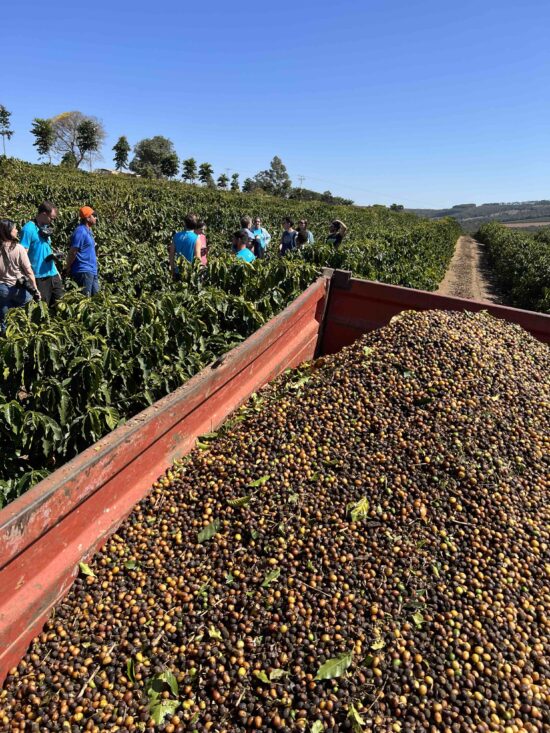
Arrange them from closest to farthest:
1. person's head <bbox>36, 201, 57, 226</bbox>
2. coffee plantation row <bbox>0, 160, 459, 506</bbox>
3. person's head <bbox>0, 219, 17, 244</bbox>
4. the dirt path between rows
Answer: coffee plantation row <bbox>0, 160, 459, 506</bbox> < person's head <bbox>0, 219, 17, 244</bbox> < person's head <bbox>36, 201, 57, 226</bbox> < the dirt path between rows

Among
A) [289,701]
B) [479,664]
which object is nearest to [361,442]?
[479,664]

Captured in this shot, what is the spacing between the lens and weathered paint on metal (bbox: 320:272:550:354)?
4977mm

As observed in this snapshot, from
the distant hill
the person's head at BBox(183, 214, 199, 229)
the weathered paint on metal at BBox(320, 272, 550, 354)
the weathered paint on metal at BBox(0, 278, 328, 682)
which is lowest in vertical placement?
the weathered paint on metal at BBox(0, 278, 328, 682)

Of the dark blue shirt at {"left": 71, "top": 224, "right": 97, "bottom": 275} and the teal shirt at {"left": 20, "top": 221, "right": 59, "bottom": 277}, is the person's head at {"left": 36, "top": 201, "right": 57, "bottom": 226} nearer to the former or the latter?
the teal shirt at {"left": 20, "top": 221, "right": 59, "bottom": 277}

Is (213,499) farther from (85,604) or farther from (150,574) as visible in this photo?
(85,604)

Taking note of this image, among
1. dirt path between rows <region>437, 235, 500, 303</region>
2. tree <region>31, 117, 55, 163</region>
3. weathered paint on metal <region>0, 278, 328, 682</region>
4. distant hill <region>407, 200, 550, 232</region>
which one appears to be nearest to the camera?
weathered paint on metal <region>0, 278, 328, 682</region>

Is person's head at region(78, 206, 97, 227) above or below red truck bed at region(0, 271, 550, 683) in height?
above

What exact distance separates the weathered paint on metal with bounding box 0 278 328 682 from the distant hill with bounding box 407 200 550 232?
320 feet

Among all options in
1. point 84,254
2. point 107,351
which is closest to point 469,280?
point 84,254

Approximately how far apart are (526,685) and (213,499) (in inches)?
73.5

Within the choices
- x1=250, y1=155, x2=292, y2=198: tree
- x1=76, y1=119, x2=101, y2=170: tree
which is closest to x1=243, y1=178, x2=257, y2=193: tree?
x1=250, y1=155, x2=292, y2=198: tree

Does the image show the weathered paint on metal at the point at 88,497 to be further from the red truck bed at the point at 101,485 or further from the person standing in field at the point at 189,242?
the person standing in field at the point at 189,242

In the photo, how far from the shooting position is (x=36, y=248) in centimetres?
636

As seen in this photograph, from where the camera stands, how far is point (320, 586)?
7.80 feet
